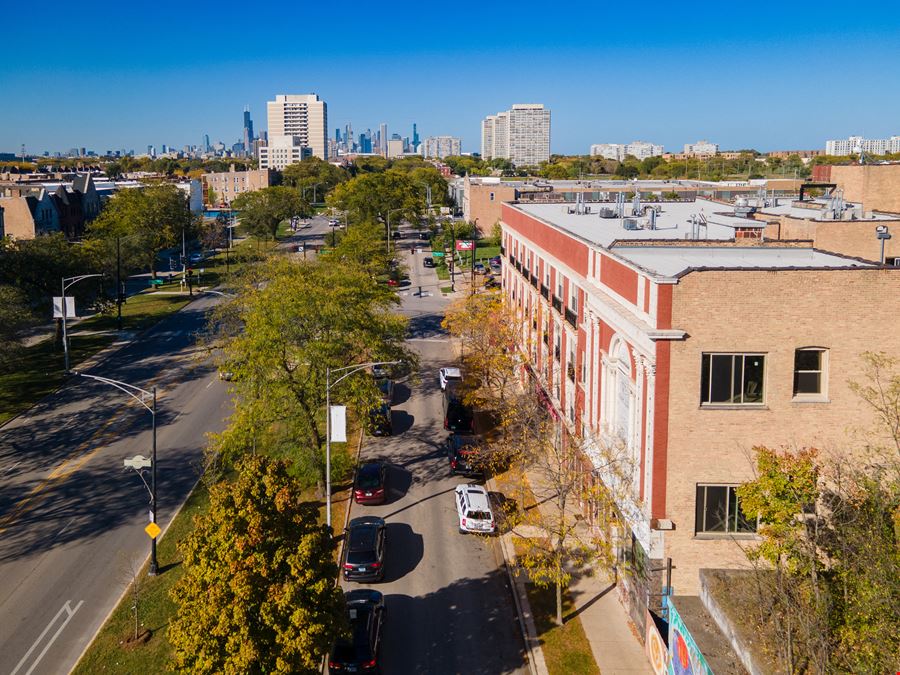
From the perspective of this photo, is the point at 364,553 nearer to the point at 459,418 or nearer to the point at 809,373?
the point at 459,418

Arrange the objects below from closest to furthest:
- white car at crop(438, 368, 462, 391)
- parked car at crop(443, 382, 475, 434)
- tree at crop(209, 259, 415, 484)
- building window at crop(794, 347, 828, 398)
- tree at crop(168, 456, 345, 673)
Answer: tree at crop(168, 456, 345, 673) → building window at crop(794, 347, 828, 398) → tree at crop(209, 259, 415, 484) → parked car at crop(443, 382, 475, 434) → white car at crop(438, 368, 462, 391)

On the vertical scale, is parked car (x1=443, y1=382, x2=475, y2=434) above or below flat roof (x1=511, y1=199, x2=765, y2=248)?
below

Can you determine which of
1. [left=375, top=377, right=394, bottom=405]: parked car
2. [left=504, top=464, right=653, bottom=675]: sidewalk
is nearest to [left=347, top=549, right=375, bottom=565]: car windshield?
[left=504, top=464, right=653, bottom=675]: sidewalk

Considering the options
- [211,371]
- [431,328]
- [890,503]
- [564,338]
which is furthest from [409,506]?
[431,328]

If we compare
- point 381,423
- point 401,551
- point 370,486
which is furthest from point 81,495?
point 401,551

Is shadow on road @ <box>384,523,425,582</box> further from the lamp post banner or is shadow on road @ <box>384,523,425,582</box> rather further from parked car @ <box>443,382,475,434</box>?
parked car @ <box>443,382,475,434</box>

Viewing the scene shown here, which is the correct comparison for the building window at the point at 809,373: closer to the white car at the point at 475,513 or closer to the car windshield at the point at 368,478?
the white car at the point at 475,513
